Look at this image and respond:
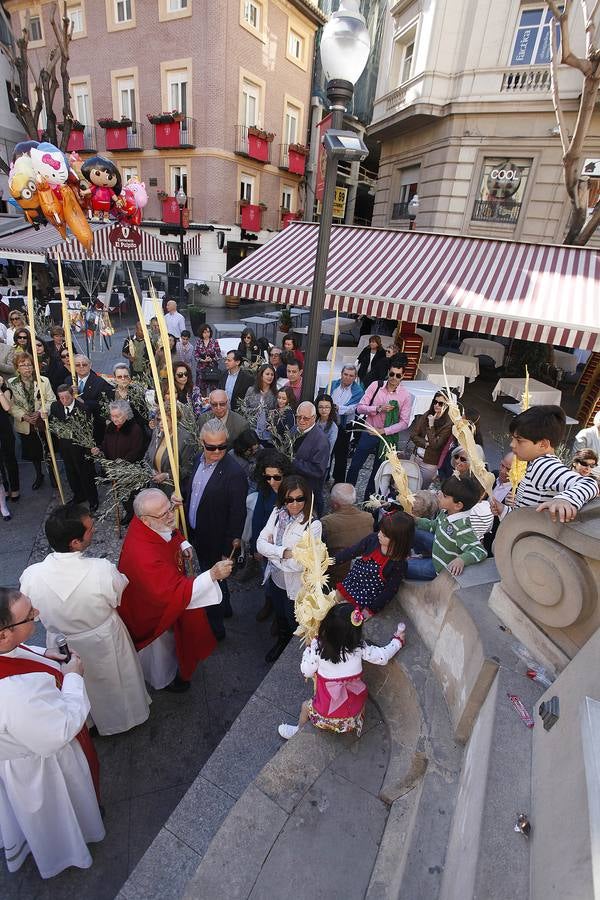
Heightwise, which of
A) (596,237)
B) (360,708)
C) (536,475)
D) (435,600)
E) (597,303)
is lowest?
(360,708)

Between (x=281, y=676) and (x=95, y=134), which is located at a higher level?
(x=95, y=134)

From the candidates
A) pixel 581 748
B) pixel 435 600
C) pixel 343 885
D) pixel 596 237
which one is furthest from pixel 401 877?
pixel 596 237

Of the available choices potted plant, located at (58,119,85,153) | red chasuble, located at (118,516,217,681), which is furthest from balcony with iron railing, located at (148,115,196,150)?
red chasuble, located at (118,516,217,681)

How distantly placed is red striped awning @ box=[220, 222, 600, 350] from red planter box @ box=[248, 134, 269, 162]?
1849 cm

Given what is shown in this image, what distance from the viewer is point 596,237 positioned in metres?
12.7

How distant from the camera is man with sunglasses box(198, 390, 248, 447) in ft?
14.7

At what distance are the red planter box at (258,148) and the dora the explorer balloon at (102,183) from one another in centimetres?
1994

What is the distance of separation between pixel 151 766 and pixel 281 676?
101 cm

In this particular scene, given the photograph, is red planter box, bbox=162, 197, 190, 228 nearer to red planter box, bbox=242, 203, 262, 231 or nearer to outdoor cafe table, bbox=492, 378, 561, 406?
red planter box, bbox=242, 203, 262, 231

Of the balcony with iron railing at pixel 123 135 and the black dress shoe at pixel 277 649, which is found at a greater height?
the balcony with iron railing at pixel 123 135

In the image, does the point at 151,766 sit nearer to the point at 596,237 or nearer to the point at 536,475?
the point at 536,475

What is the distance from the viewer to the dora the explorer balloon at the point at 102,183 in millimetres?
6129

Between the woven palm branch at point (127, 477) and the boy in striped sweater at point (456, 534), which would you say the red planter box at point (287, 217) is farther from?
the boy in striped sweater at point (456, 534)

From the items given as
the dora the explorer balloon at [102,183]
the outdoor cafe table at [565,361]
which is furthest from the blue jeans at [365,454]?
the outdoor cafe table at [565,361]
